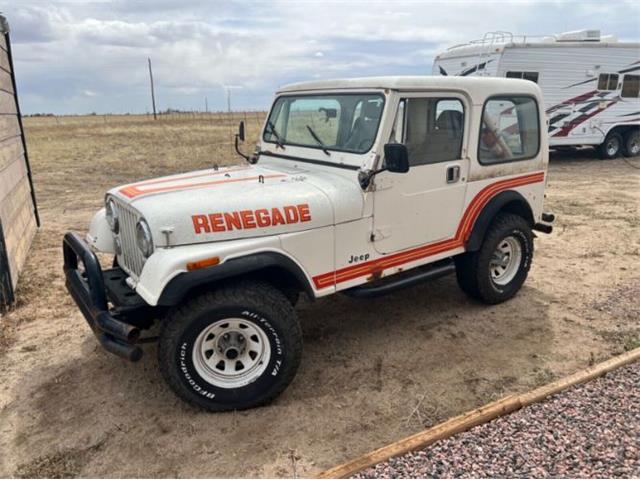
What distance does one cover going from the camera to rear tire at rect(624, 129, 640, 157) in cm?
1567

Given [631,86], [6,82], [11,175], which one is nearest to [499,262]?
[11,175]

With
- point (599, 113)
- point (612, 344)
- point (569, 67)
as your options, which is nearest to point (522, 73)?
point (569, 67)

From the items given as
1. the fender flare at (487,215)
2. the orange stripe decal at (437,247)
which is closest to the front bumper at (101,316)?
the orange stripe decal at (437,247)

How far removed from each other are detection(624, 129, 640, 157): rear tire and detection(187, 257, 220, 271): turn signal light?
16.5 meters

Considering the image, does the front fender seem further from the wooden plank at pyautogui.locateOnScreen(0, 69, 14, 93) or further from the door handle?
the wooden plank at pyautogui.locateOnScreen(0, 69, 14, 93)

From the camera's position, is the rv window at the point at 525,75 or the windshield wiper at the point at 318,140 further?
the rv window at the point at 525,75

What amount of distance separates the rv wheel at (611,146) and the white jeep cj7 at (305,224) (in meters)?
12.4

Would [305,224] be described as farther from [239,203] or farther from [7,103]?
[7,103]

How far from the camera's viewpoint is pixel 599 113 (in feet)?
47.5

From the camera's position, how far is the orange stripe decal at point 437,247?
3.63 m

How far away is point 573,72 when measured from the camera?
13562 mm

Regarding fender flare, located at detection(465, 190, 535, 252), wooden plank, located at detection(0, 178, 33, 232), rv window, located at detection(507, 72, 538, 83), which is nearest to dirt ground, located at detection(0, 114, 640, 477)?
wooden plank, located at detection(0, 178, 33, 232)

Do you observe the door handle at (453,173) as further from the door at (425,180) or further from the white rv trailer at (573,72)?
the white rv trailer at (573,72)

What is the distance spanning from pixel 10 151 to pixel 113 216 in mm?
4136
